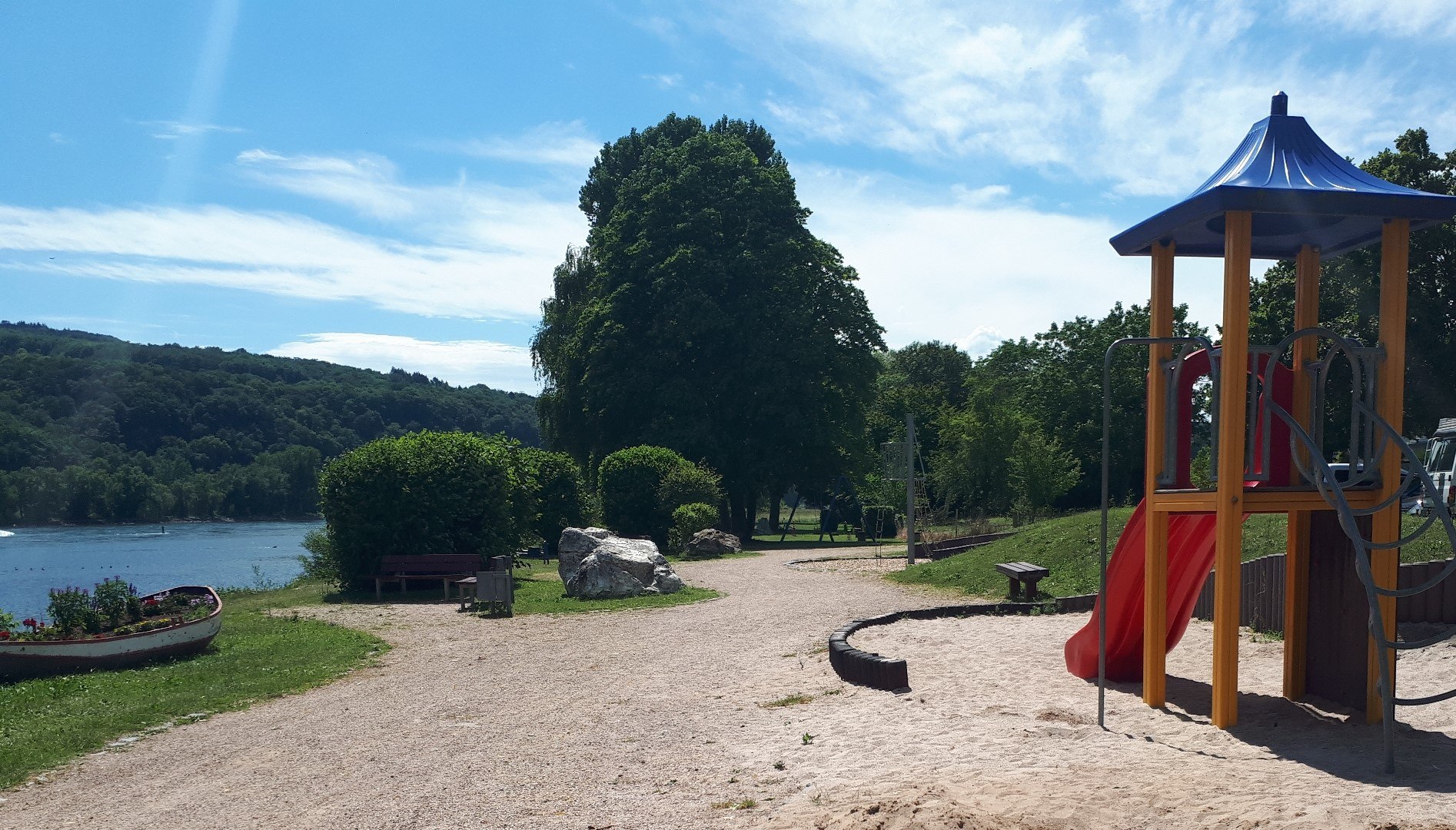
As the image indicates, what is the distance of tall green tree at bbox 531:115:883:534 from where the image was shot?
36.4 meters

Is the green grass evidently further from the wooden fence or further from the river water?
the river water

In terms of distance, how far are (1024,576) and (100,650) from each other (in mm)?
11434

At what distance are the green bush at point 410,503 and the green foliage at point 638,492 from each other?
10.4 metres

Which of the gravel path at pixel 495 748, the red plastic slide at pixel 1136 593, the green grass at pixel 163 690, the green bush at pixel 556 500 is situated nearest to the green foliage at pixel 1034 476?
the green bush at pixel 556 500

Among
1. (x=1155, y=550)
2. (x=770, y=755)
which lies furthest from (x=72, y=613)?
(x=1155, y=550)

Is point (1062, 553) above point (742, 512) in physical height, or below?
above

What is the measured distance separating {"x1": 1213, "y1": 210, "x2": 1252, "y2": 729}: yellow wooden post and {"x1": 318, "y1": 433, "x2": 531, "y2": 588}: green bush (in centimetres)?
1541

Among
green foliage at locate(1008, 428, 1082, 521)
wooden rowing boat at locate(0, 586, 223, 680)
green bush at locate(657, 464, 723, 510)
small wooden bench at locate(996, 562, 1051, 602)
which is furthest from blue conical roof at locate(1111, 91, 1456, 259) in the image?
green bush at locate(657, 464, 723, 510)

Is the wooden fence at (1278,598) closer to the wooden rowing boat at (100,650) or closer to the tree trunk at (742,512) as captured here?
the wooden rowing boat at (100,650)

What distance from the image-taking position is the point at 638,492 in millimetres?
31094

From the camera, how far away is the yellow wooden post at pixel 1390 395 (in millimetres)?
7199

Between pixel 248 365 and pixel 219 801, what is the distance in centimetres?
9557

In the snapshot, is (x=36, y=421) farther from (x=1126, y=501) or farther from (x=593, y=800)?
(x=593, y=800)

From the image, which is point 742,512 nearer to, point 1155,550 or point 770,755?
point 1155,550
